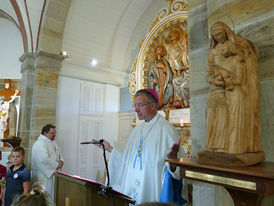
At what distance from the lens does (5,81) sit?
8883 millimetres

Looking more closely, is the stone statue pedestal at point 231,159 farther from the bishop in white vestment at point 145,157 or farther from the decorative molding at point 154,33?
the decorative molding at point 154,33

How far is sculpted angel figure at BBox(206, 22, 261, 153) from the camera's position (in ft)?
4.25

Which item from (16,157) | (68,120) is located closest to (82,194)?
(16,157)

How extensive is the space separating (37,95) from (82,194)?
413 centimetres

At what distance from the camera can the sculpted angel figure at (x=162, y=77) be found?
18.9 ft

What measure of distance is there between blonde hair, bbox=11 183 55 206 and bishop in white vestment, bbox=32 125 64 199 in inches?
102

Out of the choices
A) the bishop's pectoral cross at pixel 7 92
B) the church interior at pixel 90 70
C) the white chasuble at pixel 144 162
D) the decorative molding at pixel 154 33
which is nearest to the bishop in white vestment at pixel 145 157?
the white chasuble at pixel 144 162

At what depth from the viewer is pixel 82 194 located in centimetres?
192

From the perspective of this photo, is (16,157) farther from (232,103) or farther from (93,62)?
(93,62)

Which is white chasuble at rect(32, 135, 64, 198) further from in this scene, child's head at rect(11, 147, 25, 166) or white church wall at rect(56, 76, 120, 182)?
white church wall at rect(56, 76, 120, 182)

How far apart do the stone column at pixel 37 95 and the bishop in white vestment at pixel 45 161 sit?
3.90 feet

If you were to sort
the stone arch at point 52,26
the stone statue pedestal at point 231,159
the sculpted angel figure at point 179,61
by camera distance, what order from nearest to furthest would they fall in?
the stone statue pedestal at point 231,159, the sculpted angel figure at point 179,61, the stone arch at point 52,26

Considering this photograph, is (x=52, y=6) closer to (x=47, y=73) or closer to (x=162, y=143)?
(x=47, y=73)

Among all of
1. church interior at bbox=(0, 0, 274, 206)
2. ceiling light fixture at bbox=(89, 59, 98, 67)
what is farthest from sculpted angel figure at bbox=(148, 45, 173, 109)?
ceiling light fixture at bbox=(89, 59, 98, 67)
